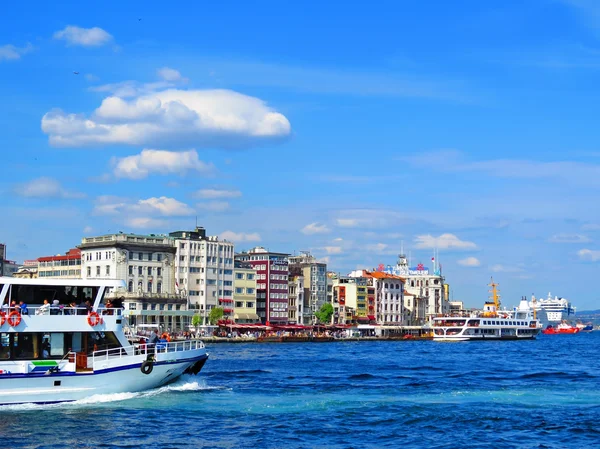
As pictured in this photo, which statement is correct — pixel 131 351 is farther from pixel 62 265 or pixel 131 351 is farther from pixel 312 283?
pixel 312 283

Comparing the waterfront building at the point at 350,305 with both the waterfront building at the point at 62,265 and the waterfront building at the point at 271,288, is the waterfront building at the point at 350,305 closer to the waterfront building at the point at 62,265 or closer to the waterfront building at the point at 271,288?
the waterfront building at the point at 271,288

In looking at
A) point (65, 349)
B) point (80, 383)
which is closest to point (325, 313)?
point (65, 349)

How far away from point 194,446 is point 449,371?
128ft

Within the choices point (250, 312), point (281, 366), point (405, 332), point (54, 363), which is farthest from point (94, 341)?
point (405, 332)

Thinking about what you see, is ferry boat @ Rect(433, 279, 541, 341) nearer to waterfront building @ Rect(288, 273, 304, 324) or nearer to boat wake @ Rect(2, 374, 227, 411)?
waterfront building @ Rect(288, 273, 304, 324)

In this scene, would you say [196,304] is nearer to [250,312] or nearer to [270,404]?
[250,312]

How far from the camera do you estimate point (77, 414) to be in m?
37.8

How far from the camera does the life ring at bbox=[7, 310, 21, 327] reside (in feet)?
131

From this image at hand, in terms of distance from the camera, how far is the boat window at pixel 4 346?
39.7 metres

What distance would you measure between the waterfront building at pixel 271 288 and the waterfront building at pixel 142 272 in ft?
68.7

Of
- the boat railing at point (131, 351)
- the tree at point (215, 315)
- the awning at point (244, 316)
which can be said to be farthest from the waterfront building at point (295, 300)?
the boat railing at point (131, 351)

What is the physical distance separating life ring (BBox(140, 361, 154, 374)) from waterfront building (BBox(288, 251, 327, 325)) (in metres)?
141

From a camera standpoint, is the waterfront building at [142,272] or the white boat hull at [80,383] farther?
the waterfront building at [142,272]

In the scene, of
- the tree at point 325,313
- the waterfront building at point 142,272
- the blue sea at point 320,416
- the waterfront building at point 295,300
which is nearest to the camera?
the blue sea at point 320,416
